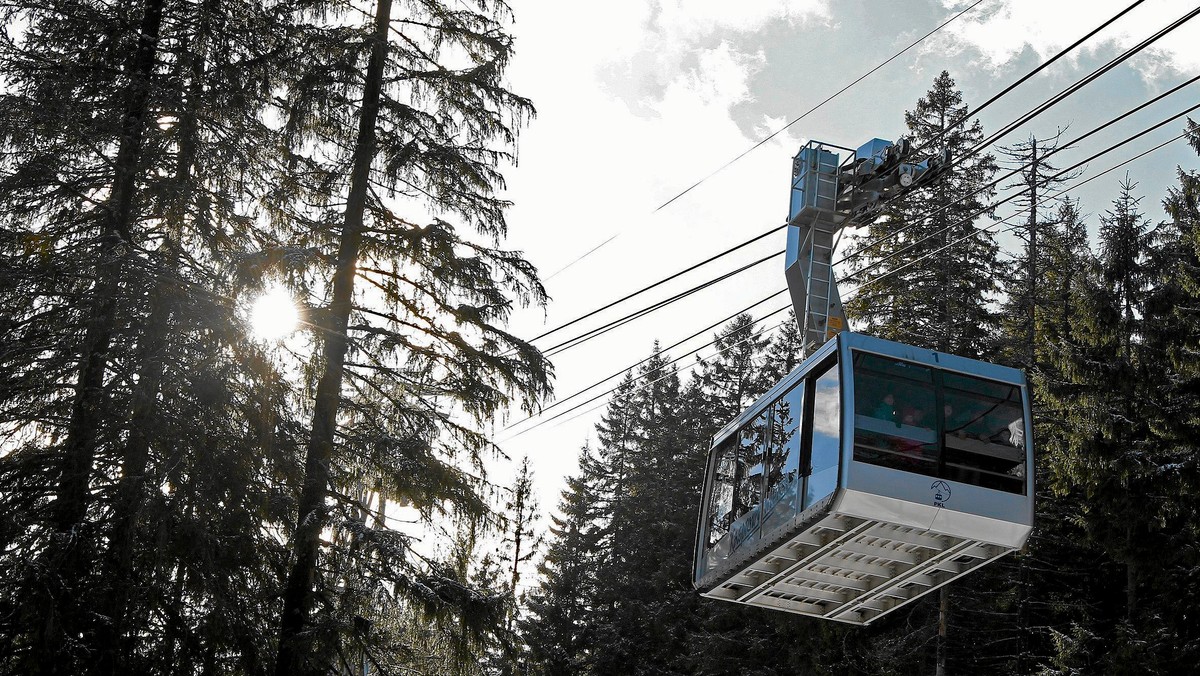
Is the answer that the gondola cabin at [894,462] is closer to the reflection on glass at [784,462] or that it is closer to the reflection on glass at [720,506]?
the reflection on glass at [784,462]

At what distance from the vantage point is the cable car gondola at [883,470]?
34.8ft

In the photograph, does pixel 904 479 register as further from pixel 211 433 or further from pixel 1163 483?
pixel 1163 483

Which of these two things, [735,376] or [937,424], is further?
[735,376]

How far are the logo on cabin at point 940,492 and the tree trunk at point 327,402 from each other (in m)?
6.77

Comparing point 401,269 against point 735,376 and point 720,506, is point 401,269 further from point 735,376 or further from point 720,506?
point 735,376

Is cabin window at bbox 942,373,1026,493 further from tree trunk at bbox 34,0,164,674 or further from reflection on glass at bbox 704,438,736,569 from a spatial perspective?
tree trunk at bbox 34,0,164,674

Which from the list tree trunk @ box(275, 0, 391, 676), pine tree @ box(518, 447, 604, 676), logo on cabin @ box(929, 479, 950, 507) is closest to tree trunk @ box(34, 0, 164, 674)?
tree trunk @ box(275, 0, 391, 676)

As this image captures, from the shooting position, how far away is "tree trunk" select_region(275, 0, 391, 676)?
39.7 feet

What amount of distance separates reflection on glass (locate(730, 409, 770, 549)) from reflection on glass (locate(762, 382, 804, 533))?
308 millimetres

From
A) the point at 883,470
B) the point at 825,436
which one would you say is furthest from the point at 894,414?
the point at 825,436

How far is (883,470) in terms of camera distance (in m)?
10.5

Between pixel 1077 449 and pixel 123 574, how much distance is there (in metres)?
16.6

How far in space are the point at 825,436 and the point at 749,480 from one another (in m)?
2.31

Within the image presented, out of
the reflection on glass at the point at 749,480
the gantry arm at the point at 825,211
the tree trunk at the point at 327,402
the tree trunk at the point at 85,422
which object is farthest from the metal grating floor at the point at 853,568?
the tree trunk at the point at 85,422
